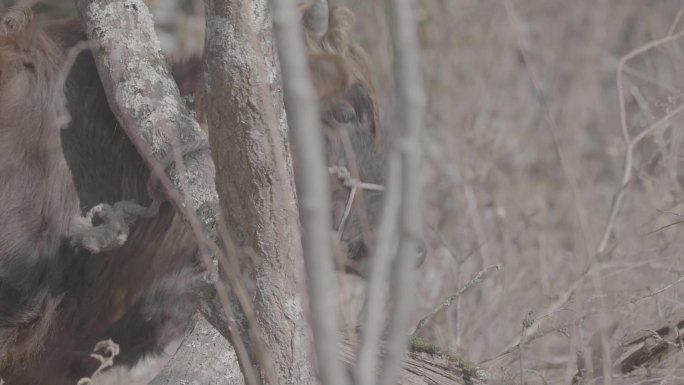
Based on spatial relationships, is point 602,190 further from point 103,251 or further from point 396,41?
point 396,41

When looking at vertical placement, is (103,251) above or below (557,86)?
below

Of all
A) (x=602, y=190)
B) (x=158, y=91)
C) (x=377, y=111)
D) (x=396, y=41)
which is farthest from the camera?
(x=602, y=190)

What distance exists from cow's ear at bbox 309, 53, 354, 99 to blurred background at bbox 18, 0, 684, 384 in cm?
69

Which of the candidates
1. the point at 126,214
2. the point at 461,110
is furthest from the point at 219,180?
the point at 461,110

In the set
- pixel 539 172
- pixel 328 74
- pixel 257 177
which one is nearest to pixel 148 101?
pixel 257 177

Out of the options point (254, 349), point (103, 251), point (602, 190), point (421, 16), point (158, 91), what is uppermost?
point (421, 16)

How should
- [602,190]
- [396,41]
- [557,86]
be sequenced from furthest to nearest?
[557,86] < [602,190] < [396,41]

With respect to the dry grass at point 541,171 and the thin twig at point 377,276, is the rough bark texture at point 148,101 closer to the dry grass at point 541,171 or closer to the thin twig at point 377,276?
the thin twig at point 377,276

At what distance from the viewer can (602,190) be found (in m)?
9.09

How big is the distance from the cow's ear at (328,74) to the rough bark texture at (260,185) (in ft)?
3.78

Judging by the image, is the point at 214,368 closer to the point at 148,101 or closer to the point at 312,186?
the point at 148,101

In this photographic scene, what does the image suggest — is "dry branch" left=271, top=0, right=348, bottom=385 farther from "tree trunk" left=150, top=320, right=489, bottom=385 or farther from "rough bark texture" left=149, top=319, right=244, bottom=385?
"rough bark texture" left=149, top=319, right=244, bottom=385

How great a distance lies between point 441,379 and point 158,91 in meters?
1.34

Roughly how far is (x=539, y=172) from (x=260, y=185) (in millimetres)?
7328
